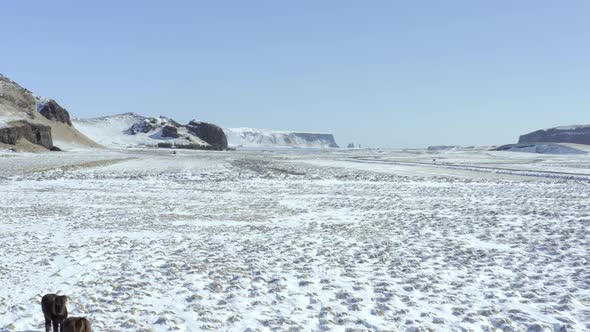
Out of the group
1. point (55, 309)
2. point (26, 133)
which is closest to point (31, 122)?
point (26, 133)

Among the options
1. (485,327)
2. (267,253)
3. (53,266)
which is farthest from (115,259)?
(485,327)

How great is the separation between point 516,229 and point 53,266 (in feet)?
48.8

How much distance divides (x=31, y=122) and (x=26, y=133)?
5233 mm

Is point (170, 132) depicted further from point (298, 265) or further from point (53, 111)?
point (298, 265)

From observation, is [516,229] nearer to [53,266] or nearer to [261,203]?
[261,203]

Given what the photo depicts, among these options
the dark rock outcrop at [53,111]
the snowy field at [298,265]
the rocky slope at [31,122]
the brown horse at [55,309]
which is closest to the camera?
the brown horse at [55,309]

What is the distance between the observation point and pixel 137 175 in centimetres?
4031

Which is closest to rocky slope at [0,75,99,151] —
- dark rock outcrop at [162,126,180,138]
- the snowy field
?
dark rock outcrop at [162,126,180,138]

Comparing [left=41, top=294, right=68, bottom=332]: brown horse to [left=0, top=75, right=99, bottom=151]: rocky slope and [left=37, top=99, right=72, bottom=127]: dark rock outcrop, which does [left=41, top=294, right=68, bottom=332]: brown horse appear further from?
[left=37, top=99, right=72, bottom=127]: dark rock outcrop

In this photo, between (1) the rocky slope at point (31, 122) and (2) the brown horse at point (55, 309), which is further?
(1) the rocky slope at point (31, 122)

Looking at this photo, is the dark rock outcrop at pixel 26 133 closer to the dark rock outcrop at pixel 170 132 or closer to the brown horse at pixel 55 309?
the dark rock outcrop at pixel 170 132

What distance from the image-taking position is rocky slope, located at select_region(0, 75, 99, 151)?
324 ft

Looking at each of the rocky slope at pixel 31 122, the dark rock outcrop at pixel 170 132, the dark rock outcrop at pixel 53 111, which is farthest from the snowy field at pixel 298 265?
the dark rock outcrop at pixel 170 132

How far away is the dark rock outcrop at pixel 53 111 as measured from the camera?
152212mm
